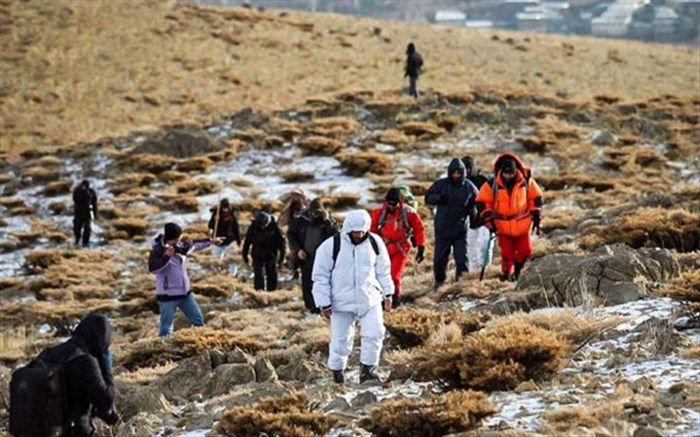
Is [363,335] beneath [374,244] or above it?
beneath

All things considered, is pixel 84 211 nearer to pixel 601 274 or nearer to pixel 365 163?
pixel 365 163

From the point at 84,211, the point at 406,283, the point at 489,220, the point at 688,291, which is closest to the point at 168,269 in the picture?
the point at 406,283

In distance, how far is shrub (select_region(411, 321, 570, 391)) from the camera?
24.6ft

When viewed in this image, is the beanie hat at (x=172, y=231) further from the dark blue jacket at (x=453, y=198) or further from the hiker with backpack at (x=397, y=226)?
the dark blue jacket at (x=453, y=198)

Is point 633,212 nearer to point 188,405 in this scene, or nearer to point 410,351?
point 410,351

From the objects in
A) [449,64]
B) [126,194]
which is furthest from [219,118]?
[449,64]

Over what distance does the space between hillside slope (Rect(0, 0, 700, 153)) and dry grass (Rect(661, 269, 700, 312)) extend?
26299 mm

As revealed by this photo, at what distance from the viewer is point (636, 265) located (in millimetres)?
10961

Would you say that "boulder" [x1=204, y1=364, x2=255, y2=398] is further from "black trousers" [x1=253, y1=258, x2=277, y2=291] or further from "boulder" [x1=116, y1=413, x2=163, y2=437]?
"black trousers" [x1=253, y1=258, x2=277, y2=291]

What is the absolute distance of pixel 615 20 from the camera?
5640 inches

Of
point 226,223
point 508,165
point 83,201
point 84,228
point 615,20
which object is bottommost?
point 84,228

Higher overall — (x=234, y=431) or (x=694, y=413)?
(x=694, y=413)

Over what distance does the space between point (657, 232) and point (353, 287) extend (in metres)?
7.09

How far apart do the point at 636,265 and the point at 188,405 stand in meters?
5.40
